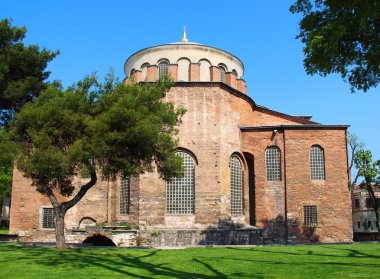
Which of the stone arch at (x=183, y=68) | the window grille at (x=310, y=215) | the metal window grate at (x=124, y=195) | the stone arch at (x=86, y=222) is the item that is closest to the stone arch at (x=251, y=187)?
the window grille at (x=310, y=215)

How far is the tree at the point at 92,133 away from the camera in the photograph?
14.7 m

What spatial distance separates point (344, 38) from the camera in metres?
7.41

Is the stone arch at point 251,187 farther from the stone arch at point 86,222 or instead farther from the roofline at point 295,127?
the stone arch at point 86,222

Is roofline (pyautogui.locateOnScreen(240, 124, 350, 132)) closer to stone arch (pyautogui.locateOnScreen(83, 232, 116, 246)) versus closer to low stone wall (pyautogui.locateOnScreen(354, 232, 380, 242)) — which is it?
low stone wall (pyautogui.locateOnScreen(354, 232, 380, 242))

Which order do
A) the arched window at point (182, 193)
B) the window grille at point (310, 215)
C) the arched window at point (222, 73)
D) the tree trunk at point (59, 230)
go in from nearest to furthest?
the tree trunk at point (59, 230) → the arched window at point (182, 193) → the window grille at point (310, 215) → the arched window at point (222, 73)

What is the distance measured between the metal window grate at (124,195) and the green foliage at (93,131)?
7.17 meters

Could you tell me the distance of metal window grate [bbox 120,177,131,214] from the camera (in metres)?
23.2

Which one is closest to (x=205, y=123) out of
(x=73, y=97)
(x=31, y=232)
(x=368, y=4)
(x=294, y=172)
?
(x=294, y=172)

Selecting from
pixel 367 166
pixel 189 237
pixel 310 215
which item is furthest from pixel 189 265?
pixel 367 166

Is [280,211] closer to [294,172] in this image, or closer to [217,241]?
[294,172]

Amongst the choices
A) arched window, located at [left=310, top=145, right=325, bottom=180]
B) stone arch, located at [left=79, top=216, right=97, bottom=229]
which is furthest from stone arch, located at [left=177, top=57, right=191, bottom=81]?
stone arch, located at [left=79, top=216, right=97, bottom=229]

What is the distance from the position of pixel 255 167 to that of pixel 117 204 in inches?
323

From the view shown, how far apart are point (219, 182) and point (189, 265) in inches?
450

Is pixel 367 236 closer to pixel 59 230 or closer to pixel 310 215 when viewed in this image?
pixel 310 215
